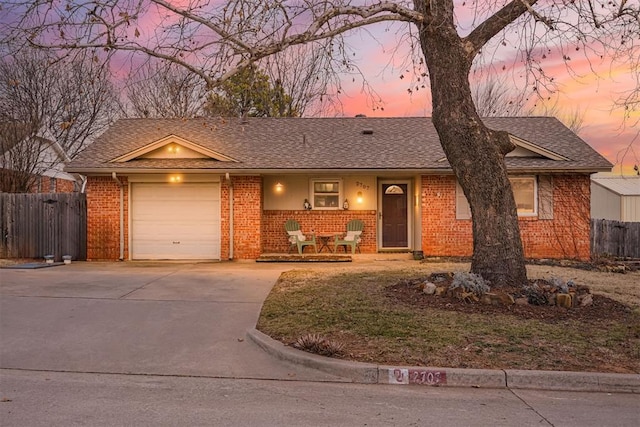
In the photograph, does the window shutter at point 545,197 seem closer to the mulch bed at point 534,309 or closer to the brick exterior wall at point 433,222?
the brick exterior wall at point 433,222

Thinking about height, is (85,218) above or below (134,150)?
below

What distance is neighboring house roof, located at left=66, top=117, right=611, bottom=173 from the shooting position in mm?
14367

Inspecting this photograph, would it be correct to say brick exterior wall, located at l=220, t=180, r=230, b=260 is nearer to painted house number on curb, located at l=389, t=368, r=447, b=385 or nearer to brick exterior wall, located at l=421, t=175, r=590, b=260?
brick exterior wall, located at l=421, t=175, r=590, b=260

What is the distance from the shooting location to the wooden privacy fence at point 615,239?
16266 millimetres

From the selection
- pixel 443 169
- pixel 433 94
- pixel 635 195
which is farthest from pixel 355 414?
pixel 635 195

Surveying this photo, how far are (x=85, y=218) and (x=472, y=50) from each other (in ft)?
39.9

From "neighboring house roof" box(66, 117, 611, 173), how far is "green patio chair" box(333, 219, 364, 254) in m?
2.09

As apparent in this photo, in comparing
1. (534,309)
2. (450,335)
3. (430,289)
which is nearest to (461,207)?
(430,289)

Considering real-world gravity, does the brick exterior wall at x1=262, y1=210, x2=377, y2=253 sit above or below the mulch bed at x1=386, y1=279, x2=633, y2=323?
above

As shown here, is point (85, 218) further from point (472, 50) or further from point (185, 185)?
point (472, 50)

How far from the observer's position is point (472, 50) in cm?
834

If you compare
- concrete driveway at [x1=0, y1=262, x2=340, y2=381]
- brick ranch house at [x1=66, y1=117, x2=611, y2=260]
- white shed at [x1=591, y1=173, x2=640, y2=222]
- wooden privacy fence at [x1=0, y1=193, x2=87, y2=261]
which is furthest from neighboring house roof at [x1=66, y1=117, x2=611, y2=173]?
white shed at [x1=591, y1=173, x2=640, y2=222]

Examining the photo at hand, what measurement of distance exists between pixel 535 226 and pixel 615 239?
3681 mm

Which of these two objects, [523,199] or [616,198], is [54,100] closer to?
[523,199]
